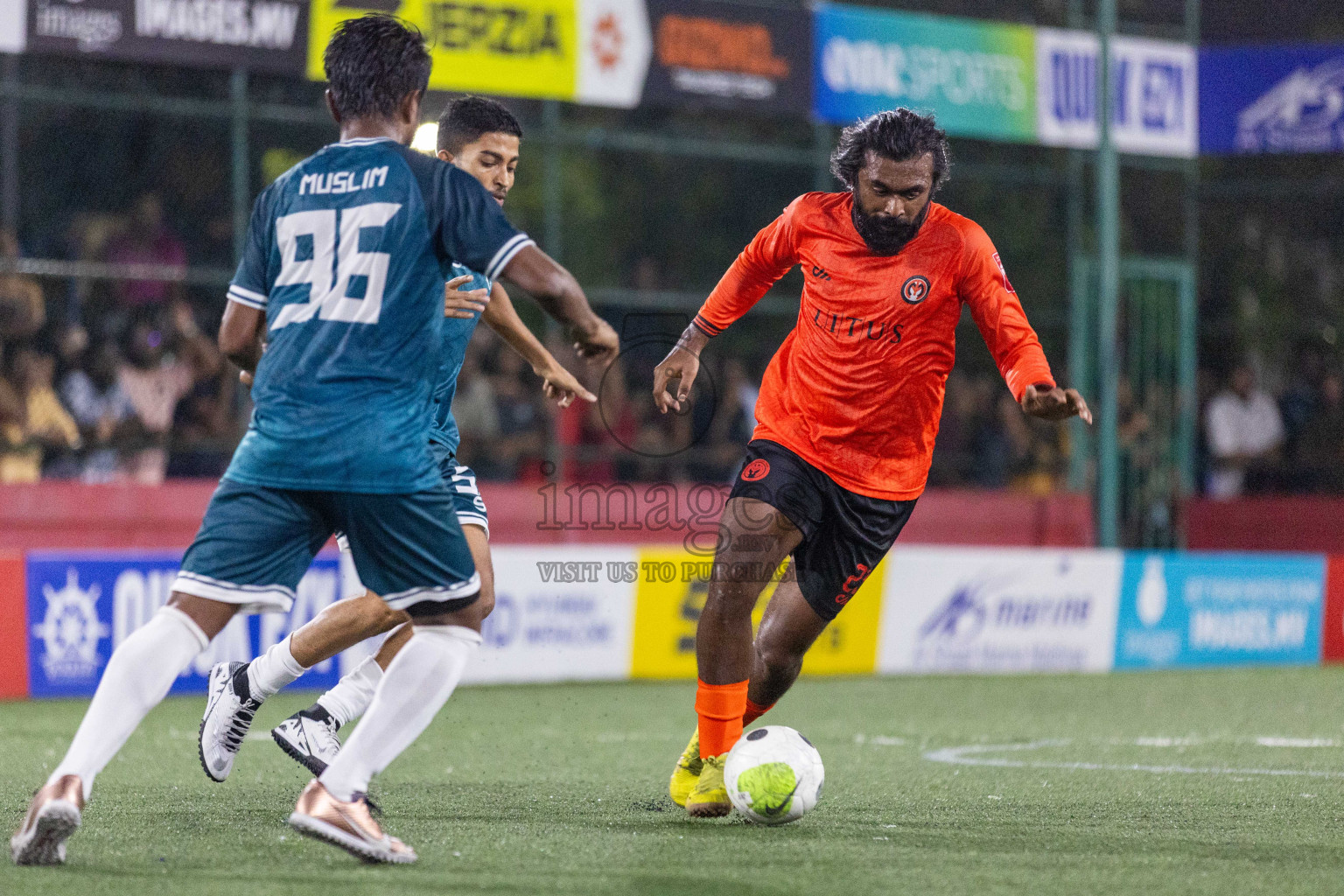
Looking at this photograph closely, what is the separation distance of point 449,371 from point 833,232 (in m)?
1.36

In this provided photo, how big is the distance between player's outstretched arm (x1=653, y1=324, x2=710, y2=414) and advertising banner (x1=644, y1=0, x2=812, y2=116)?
28.6ft

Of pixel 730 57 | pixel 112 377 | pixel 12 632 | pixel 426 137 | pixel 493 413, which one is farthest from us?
pixel 730 57

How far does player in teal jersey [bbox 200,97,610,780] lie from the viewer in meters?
5.87

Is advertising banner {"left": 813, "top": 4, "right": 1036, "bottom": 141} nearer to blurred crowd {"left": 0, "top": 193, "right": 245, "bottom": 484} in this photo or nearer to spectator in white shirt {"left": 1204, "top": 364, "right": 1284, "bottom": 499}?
spectator in white shirt {"left": 1204, "top": 364, "right": 1284, "bottom": 499}

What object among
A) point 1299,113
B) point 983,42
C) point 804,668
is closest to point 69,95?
point 804,668

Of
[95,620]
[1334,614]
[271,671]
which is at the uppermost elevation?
[271,671]

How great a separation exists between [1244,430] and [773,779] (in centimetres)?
1345

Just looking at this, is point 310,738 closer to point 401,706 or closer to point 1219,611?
point 401,706

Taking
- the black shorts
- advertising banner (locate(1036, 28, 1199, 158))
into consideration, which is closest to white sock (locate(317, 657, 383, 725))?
the black shorts

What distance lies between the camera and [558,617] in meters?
11.5

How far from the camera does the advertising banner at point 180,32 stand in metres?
12.2

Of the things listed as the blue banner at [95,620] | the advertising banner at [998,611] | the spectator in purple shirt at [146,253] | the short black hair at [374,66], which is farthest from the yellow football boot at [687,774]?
the spectator in purple shirt at [146,253]

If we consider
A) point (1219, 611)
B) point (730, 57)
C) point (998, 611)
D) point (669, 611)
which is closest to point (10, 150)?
point (730, 57)

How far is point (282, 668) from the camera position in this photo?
19.3ft
